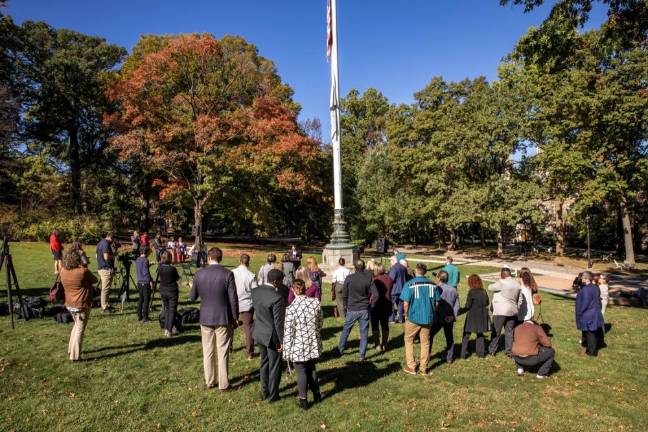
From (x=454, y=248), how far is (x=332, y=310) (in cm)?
2983

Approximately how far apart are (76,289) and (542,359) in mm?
8022

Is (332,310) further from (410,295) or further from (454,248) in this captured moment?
(454,248)

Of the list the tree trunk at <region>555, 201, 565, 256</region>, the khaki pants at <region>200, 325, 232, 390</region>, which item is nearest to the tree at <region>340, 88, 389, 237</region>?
the tree trunk at <region>555, 201, 565, 256</region>

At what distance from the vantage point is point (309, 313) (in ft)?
17.7

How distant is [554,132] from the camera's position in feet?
85.0

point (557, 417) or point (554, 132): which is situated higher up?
point (554, 132)

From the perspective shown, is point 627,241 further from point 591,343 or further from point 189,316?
point 189,316

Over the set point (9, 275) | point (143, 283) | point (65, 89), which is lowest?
point (143, 283)

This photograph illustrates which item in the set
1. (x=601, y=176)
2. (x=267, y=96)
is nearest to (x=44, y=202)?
(x=267, y=96)

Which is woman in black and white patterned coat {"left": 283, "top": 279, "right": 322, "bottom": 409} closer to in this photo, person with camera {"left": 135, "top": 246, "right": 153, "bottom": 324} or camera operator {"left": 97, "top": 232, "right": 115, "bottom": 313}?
person with camera {"left": 135, "top": 246, "right": 153, "bottom": 324}

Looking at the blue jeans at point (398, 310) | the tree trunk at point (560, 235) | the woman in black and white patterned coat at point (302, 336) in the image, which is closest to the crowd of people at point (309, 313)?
the woman in black and white patterned coat at point (302, 336)

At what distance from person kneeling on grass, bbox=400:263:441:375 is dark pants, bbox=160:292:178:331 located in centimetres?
487

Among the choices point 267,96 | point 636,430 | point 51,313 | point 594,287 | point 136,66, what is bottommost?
point 636,430

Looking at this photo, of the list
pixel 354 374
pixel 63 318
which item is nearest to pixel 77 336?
pixel 63 318
